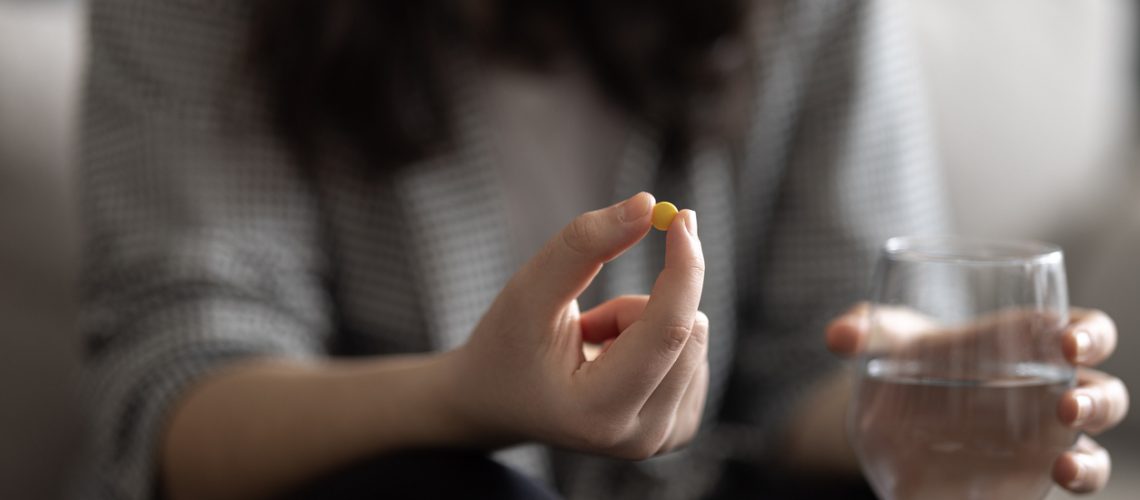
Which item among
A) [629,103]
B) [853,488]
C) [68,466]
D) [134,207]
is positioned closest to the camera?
[853,488]

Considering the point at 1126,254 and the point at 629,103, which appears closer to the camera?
the point at 629,103

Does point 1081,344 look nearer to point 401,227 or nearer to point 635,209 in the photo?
point 635,209

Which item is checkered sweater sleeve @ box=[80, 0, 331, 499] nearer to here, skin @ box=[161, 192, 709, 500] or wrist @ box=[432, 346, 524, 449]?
skin @ box=[161, 192, 709, 500]

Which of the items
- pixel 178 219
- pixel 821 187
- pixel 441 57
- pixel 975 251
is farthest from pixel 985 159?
pixel 178 219

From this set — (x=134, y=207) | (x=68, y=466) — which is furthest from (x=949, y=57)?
(x=68, y=466)

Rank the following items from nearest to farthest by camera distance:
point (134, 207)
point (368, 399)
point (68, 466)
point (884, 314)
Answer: point (884, 314) < point (368, 399) < point (134, 207) < point (68, 466)

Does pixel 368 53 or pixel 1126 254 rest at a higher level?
pixel 368 53

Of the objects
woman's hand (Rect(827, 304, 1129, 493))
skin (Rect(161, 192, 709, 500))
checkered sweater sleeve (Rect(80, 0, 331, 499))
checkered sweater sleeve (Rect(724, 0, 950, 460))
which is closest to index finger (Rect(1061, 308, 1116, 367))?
woman's hand (Rect(827, 304, 1129, 493))

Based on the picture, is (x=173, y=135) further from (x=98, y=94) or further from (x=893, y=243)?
(x=893, y=243)
